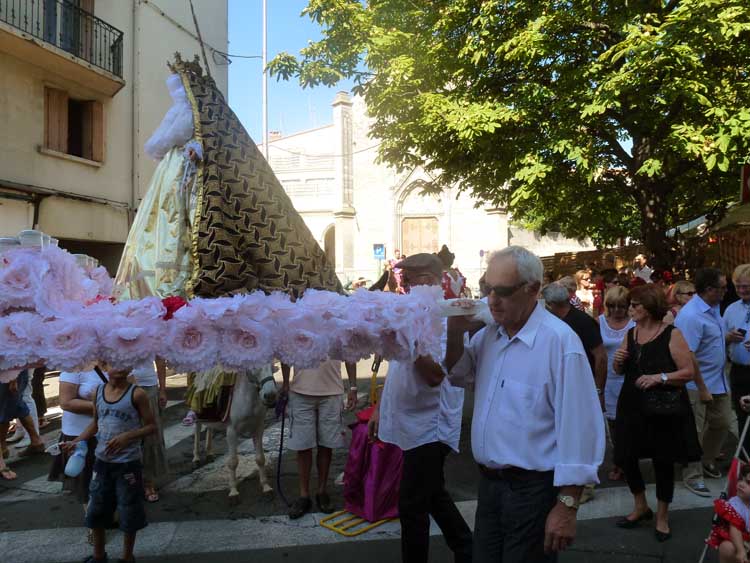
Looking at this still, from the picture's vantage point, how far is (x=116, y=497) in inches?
153

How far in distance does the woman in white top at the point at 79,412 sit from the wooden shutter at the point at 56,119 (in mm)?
11489

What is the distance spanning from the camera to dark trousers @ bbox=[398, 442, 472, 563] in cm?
324

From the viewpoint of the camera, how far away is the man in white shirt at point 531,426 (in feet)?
7.25

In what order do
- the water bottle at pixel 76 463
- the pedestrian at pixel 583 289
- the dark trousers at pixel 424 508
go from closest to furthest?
the dark trousers at pixel 424 508 < the water bottle at pixel 76 463 < the pedestrian at pixel 583 289

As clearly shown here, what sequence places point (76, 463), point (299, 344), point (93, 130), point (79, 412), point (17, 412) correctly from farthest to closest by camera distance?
point (93, 130) < point (17, 412) < point (79, 412) < point (76, 463) < point (299, 344)

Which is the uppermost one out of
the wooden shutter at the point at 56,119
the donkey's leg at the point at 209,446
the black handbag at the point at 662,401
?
the wooden shutter at the point at 56,119

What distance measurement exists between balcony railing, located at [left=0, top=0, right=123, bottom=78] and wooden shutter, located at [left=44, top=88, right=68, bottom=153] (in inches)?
43.7

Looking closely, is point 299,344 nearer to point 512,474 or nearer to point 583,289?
point 512,474

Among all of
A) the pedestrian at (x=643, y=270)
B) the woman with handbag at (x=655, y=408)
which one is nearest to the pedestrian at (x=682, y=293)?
the woman with handbag at (x=655, y=408)

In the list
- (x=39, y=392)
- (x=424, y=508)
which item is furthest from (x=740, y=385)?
(x=39, y=392)

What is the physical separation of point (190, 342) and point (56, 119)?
1450 centimetres

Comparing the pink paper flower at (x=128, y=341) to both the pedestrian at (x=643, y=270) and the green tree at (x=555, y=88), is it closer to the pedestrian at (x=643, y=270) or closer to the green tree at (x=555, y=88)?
the green tree at (x=555, y=88)

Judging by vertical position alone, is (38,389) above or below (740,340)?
below

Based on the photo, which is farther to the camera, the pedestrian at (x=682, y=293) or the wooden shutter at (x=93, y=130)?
the wooden shutter at (x=93, y=130)
